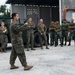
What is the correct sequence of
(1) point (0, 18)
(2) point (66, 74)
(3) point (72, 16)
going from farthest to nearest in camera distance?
(3) point (72, 16) → (1) point (0, 18) → (2) point (66, 74)

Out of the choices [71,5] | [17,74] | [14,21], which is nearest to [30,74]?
[17,74]

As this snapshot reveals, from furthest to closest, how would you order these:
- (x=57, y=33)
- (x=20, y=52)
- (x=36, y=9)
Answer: (x=36, y=9)
(x=57, y=33)
(x=20, y=52)

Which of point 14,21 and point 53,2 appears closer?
point 14,21

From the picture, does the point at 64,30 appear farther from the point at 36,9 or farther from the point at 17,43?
the point at 36,9

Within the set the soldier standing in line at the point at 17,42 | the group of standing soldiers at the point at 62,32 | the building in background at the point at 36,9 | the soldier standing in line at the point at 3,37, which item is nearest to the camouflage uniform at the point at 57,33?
the group of standing soldiers at the point at 62,32

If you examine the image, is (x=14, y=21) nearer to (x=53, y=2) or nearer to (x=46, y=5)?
(x=53, y=2)

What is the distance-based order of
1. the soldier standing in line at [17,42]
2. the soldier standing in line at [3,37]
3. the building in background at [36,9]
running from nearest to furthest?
the soldier standing in line at [17,42] < the soldier standing in line at [3,37] < the building in background at [36,9]

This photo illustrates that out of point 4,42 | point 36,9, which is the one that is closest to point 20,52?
point 4,42

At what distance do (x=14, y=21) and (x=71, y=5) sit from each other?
2003 centimetres

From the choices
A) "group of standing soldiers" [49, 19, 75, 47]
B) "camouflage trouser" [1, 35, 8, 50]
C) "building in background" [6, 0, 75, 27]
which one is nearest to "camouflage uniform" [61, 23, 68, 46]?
"group of standing soldiers" [49, 19, 75, 47]

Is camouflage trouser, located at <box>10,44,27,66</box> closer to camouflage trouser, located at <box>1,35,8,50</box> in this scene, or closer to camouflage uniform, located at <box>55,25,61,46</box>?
camouflage trouser, located at <box>1,35,8,50</box>

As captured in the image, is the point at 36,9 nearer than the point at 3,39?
No

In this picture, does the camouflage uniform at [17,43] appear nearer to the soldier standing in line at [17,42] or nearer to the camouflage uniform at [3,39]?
the soldier standing in line at [17,42]

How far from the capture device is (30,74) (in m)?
8.35
